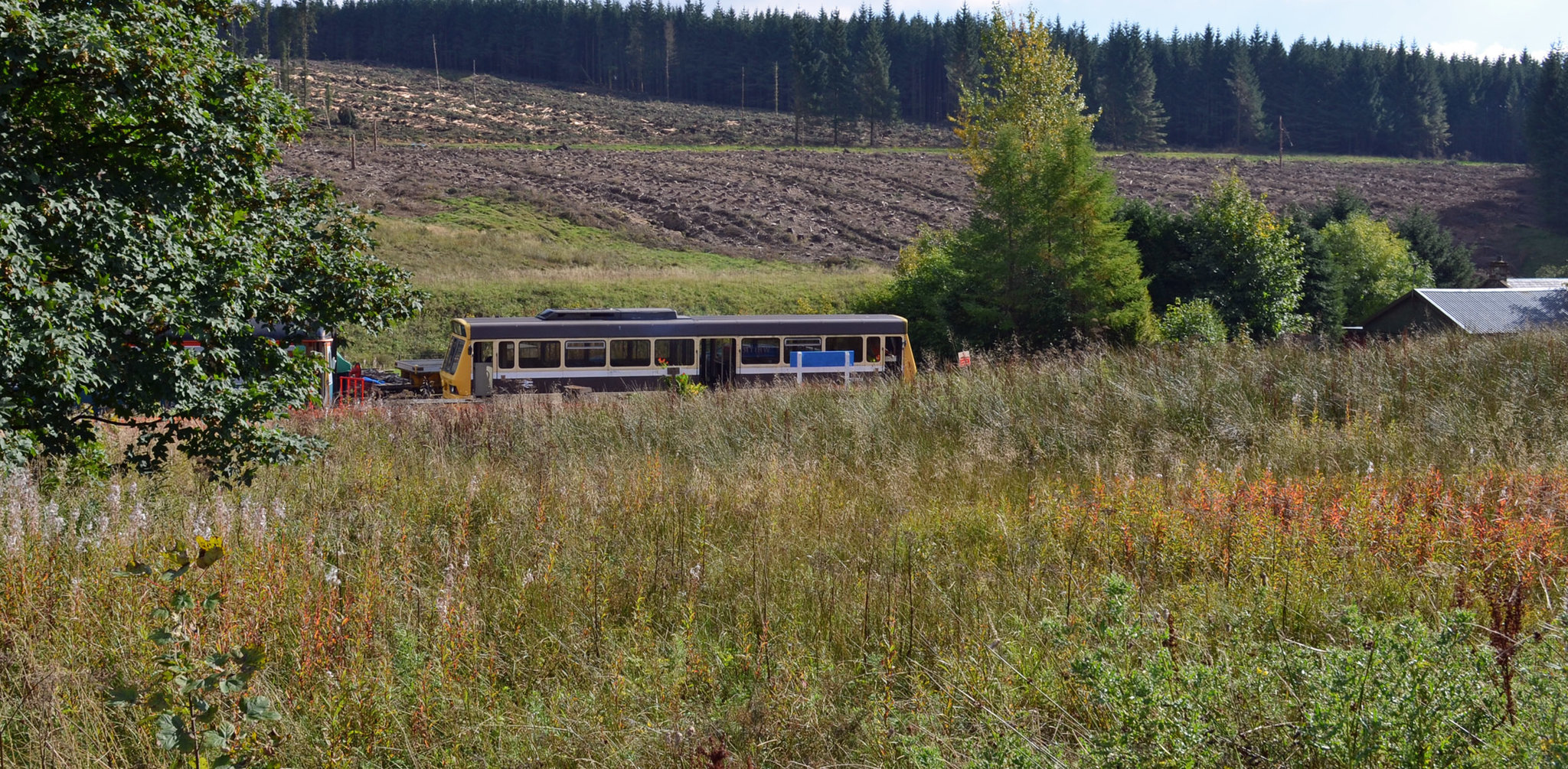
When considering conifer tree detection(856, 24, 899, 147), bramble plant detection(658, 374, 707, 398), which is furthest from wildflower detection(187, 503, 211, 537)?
conifer tree detection(856, 24, 899, 147)

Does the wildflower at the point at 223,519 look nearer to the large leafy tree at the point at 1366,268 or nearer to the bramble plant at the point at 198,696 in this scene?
the bramble plant at the point at 198,696

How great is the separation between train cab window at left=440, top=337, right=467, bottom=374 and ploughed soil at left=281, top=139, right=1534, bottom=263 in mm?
32350

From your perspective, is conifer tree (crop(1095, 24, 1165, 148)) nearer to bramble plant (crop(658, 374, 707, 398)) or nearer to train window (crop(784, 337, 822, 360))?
train window (crop(784, 337, 822, 360))

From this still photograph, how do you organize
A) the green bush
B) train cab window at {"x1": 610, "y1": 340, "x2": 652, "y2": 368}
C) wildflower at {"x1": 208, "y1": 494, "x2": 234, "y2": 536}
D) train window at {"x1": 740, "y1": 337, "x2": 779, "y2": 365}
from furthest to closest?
the green bush, train window at {"x1": 740, "y1": 337, "x2": 779, "y2": 365}, train cab window at {"x1": 610, "y1": 340, "x2": 652, "y2": 368}, wildflower at {"x1": 208, "y1": 494, "x2": 234, "y2": 536}

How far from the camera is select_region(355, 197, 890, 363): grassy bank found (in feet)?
116

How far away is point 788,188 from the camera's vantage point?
72.6 metres

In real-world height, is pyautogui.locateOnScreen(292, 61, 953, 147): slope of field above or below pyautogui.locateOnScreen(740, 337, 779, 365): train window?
above

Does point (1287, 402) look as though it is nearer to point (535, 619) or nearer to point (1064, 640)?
point (1064, 640)

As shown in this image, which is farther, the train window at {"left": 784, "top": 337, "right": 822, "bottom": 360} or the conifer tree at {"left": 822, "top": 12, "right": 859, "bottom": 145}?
the conifer tree at {"left": 822, "top": 12, "right": 859, "bottom": 145}

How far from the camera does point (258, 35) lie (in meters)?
96.2

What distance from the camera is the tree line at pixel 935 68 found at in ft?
358

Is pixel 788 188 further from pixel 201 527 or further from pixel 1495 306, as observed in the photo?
pixel 201 527

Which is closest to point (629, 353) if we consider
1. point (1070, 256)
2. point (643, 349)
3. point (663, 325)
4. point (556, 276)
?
point (643, 349)

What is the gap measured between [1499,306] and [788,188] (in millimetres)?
51803
